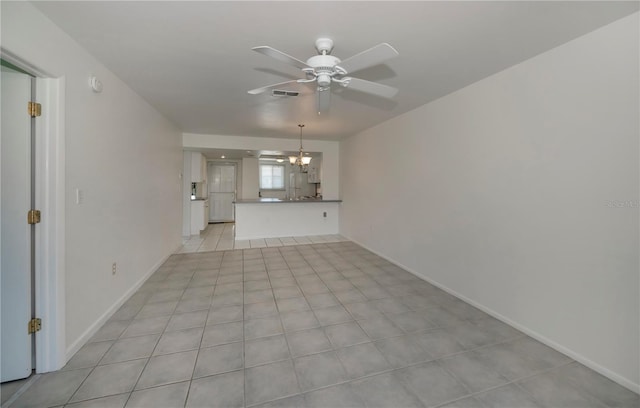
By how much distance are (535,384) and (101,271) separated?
341 centimetres

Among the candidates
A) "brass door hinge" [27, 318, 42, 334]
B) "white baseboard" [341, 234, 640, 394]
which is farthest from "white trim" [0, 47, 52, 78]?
"white baseboard" [341, 234, 640, 394]

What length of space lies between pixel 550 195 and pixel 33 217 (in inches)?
144

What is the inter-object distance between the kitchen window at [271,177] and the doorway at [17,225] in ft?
25.9

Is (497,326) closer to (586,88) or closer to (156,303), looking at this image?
(586,88)

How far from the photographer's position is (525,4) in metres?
1.55

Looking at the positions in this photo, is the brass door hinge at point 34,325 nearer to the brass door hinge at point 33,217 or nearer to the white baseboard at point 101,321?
the white baseboard at point 101,321

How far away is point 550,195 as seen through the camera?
6.86 feet

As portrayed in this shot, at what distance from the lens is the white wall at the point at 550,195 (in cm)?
171

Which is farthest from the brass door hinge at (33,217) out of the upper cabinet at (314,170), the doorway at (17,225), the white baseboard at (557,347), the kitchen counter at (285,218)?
the upper cabinet at (314,170)

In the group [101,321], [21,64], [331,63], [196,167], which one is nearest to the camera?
[21,64]

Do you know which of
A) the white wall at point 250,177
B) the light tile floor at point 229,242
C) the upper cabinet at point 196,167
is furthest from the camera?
the white wall at point 250,177

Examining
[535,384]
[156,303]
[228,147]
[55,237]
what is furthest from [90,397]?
[228,147]

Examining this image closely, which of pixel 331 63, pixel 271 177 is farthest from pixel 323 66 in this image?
pixel 271 177

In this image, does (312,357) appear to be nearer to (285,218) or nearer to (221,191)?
(285,218)
